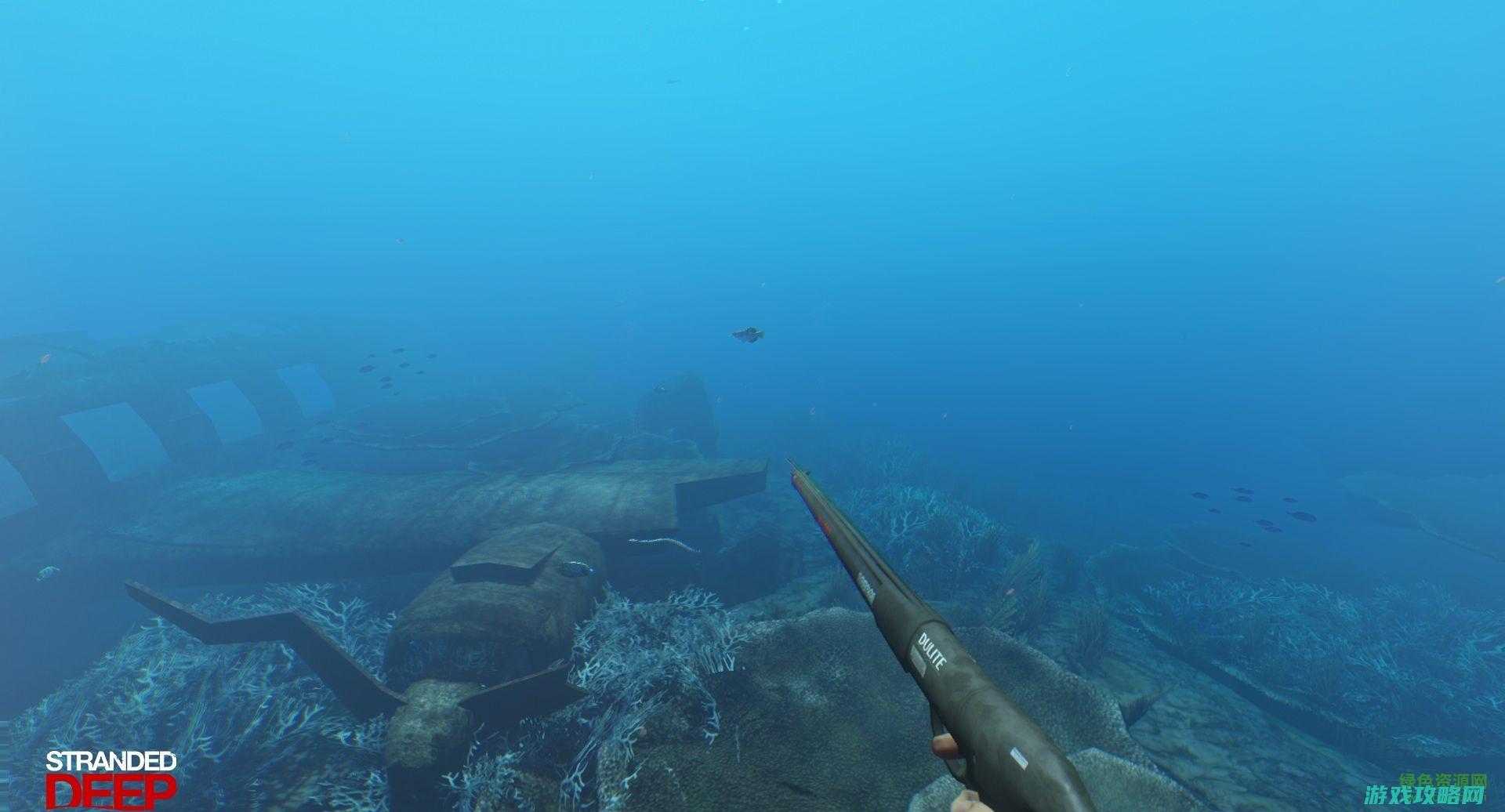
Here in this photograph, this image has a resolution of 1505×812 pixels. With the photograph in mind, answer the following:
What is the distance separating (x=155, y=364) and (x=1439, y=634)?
40262 mm

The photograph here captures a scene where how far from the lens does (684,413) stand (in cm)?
2522

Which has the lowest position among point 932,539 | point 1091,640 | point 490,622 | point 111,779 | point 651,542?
point 111,779

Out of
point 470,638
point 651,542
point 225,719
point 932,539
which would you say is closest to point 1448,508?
point 932,539

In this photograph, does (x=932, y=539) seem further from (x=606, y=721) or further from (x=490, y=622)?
(x=490, y=622)

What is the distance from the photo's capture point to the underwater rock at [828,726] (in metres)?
4.32

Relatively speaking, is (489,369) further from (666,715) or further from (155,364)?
(666,715)

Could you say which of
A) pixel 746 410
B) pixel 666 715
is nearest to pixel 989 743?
pixel 666 715

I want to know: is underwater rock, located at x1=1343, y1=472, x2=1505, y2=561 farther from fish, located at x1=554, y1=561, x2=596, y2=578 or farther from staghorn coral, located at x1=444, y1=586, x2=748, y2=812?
fish, located at x1=554, y1=561, x2=596, y2=578

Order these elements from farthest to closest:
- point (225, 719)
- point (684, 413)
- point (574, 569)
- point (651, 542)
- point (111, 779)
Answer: point (684, 413) < point (651, 542) < point (574, 569) < point (225, 719) < point (111, 779)

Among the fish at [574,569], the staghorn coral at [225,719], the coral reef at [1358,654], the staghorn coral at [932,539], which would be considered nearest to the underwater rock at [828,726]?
the fish at [574,569]

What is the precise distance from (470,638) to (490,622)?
0.26 metres

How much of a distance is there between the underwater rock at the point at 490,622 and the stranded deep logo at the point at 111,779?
7.64ft

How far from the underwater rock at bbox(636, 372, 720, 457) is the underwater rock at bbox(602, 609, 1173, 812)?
18749 mm

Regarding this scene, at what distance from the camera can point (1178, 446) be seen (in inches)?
2422
